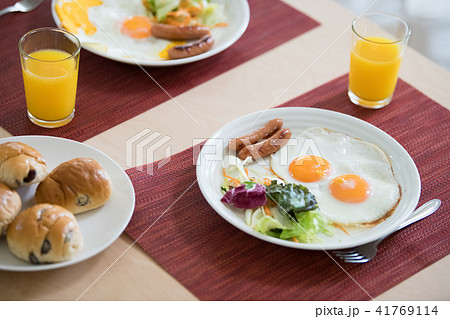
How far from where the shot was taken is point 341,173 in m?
1.76

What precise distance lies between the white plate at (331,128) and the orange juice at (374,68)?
0.74ft

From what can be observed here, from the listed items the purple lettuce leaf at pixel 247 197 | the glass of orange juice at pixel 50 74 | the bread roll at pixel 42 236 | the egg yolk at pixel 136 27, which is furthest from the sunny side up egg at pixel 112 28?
the bread roll at pixel 42 236

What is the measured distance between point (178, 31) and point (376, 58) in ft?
2.40

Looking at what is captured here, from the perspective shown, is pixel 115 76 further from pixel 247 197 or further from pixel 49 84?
pixel 247 197

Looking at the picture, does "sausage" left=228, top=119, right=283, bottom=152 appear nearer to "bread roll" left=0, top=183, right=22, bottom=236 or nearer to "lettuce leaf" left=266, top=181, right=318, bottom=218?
"lettuce leaf" left=266, top=181, right=318, bottom=218

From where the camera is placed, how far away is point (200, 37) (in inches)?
89.9

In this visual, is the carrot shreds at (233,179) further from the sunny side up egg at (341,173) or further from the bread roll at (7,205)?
the bread roll at (7,205)

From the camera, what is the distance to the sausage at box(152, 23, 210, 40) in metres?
2.25

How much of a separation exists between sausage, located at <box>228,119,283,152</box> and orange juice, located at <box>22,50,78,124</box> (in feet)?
1.79

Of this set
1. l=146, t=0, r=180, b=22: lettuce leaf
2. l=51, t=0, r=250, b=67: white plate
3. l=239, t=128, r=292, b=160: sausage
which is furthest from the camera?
l=146, t=0, r=180, b=22: lettuce leaf

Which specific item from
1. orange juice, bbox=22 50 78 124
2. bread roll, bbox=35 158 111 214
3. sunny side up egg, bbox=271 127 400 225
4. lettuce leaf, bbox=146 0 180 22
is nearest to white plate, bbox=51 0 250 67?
lettuce leaf, bbox=146 0 180 22

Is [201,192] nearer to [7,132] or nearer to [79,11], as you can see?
[7,132]

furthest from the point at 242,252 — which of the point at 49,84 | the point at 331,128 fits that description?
the point at 49,84
